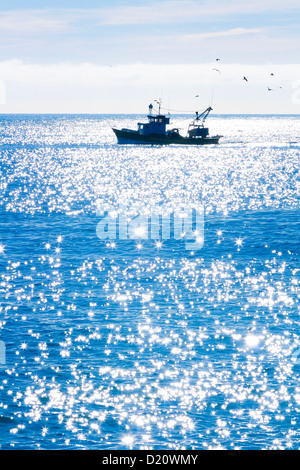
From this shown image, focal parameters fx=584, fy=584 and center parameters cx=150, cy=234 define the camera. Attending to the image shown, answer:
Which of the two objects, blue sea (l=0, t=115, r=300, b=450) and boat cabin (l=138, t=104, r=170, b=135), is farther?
boat cabin (l=138, t=104, r=170, b=135)

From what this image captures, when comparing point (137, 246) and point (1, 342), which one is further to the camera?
point (137, 246)

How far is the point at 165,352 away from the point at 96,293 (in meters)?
13.0

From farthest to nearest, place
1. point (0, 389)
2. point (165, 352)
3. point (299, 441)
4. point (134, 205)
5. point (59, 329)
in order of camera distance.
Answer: point (134, 205), point (59, 329), point (165, 352), point (0, 389), point (299, 441)

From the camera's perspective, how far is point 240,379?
98.2 ft

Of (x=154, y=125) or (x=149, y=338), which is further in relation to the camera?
(x=154, y=125)

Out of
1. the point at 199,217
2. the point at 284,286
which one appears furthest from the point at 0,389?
the point at 199,217

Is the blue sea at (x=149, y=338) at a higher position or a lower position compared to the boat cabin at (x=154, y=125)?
lower

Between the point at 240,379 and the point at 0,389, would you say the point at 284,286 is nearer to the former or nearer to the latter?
the point at 240,379

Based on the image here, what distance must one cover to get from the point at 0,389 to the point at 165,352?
31.5 ft

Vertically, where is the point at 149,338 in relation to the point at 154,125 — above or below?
below

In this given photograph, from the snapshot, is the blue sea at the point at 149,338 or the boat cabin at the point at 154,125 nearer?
the blue sea at the point at 149,338

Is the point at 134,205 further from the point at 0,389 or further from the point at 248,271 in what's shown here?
the point at 0,389

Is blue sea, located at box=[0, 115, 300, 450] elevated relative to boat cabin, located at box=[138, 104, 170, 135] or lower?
lower

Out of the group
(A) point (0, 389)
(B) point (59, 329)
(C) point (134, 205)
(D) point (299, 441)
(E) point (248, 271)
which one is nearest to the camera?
(D) point (299, 441)
